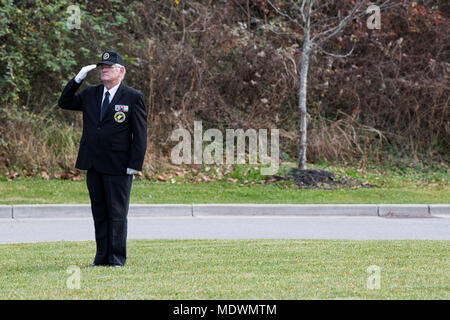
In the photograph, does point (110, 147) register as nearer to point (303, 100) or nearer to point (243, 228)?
point (243, 228)

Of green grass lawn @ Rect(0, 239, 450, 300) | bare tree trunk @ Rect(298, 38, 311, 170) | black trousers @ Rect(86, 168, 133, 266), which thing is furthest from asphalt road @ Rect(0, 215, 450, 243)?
bare tree trunk @ Rect(298, 38, 311, 170)

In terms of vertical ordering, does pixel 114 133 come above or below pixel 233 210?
above

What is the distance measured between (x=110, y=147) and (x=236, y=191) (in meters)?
7.73

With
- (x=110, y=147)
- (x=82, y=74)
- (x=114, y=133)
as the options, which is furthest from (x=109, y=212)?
(x=82, y=74)

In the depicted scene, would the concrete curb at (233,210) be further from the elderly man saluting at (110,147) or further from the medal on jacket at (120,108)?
the medal on jacket at (120,108)

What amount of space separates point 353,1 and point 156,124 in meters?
5.62

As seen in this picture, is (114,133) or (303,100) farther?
(303,100)

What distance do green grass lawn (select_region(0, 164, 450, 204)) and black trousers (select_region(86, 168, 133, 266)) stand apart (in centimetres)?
630

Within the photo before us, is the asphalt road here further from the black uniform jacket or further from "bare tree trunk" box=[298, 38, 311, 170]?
"bare tree trunk" box=[298, 38, 311, 170]

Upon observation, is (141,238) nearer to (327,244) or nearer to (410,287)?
(327,244)

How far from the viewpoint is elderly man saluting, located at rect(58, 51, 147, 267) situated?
6.25m

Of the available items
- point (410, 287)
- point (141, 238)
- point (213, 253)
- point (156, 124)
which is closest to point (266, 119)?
point (156, 124)

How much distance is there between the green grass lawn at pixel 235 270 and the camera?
5.04m

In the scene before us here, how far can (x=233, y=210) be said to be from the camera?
12.2 metres
